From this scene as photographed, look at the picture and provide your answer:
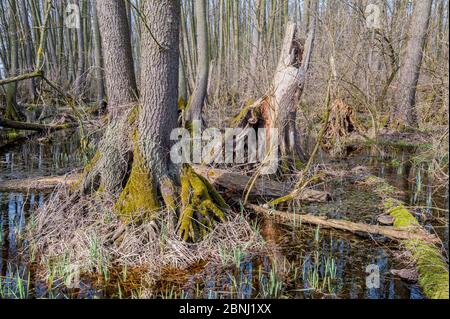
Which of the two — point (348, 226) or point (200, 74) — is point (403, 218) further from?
point (200, 74)

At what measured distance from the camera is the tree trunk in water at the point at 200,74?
26.0 ft

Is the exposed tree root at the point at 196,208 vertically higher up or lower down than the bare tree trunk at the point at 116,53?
lower down

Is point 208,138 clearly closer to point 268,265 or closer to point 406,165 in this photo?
point 268,265

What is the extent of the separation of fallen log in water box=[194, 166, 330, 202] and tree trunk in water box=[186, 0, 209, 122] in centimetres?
162

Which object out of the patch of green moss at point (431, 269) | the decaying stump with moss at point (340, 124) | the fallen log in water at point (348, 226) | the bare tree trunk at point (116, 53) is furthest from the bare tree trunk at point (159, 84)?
the decaying stump with moss at point (340, 124)

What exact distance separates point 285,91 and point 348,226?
9.11 ft

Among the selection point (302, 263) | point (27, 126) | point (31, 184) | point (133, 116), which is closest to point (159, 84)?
point (133, 116)

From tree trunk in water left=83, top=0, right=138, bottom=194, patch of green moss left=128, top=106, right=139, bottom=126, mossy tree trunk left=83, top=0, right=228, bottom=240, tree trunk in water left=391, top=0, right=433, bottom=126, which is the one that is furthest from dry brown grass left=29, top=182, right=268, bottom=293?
tree trunk in water left=391, top=0, right=433, bottom=126

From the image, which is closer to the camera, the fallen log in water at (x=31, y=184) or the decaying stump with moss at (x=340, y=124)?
the fallen log in water at (x=31, y=184)

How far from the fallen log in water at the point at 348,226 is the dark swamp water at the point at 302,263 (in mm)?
115

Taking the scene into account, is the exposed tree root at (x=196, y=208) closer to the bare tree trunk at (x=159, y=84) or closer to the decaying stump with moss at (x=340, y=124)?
the bare tree trunk at (x=159, y=84)

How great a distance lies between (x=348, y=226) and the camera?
5.08 metres

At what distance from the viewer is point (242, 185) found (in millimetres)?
6316

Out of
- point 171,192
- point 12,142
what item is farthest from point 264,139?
point 12,142
